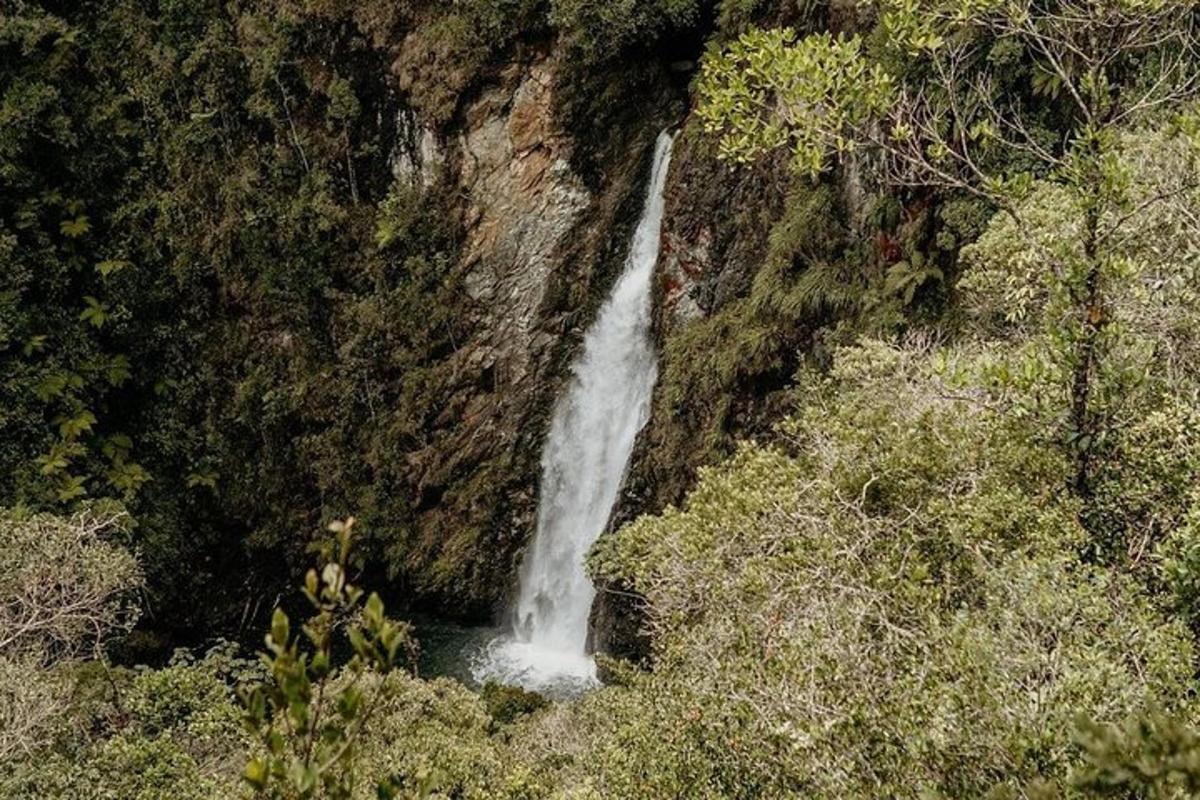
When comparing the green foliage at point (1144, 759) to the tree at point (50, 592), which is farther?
the tree at point (50, 592)

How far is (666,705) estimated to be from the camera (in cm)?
581

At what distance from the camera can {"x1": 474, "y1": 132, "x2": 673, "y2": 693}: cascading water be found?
17.9 meters

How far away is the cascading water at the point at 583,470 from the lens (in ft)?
58.8

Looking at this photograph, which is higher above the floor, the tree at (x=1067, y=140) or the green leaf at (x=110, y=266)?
the tree at (x=1067, y=140)

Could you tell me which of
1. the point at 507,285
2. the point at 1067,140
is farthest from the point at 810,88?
the point at 507,285

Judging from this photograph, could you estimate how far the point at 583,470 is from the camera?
62.2ft

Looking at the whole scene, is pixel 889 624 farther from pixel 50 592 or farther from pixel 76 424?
pixel 76 424

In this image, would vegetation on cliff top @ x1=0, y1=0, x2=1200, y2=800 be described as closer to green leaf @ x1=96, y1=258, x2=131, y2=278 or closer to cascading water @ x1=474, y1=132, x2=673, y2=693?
green leaf @ x1=96, y1=258, x2=131, y2=278

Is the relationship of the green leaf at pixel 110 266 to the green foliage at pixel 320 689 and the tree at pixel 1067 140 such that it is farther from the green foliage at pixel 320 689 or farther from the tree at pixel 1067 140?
the green foliage at pixel 320 689

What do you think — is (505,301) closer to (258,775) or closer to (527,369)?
(527,369)

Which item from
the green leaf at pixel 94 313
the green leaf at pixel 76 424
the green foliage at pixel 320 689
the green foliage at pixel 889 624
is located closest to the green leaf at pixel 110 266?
the green leaf at pixel 94 313

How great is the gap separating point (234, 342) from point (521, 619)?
9.58 m

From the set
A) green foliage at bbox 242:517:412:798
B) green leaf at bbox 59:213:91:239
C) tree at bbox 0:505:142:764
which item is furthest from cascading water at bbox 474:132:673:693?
green foliage at bbox 242:517:412:798

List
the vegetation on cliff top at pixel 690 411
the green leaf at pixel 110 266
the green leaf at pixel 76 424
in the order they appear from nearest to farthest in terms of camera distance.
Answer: the vegetation on cliff top at pixel 690 411
the green leaf at pixel 76 424
the green leaf at pixel 110 266
